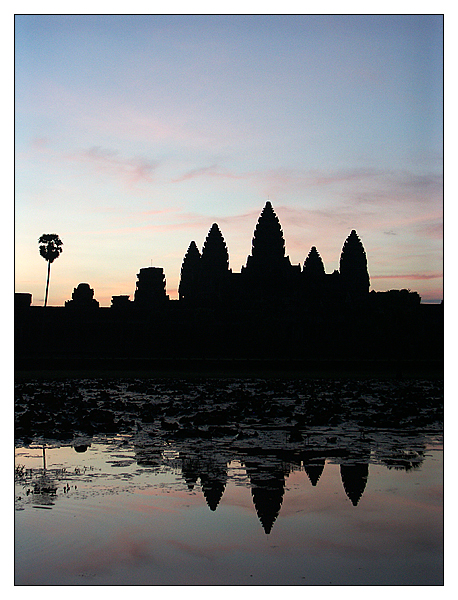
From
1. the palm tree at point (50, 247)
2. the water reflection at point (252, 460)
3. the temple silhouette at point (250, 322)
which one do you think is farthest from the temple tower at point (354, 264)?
the water reflection at point (252, 460)

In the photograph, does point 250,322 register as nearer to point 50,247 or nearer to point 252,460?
point 50,247

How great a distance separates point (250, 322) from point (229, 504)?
61.9m

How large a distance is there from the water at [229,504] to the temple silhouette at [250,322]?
30.2 metres

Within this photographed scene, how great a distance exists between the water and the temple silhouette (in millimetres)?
30194

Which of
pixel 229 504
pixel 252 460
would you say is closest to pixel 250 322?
pixel 252 460

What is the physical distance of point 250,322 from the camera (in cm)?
6975

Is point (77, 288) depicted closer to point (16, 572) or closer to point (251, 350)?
point (251, 350)

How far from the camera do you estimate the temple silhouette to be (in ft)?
201

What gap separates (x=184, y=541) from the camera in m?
6.81

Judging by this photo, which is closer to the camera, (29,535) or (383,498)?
(29,535)
